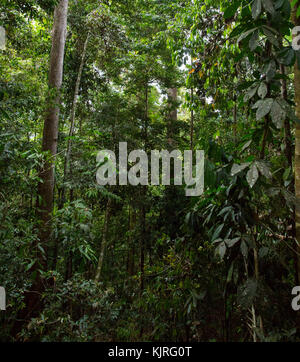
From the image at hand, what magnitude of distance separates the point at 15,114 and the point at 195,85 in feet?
6.26

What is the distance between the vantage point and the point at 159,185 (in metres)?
5.16

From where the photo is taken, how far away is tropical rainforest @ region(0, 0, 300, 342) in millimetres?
1364

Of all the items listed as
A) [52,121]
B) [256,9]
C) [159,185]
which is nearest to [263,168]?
[256,9]

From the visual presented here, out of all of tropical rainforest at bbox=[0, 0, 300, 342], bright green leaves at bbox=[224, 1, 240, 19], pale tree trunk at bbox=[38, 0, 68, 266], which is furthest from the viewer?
pale tree trunk at bbox=[38, 0, 68, 266]

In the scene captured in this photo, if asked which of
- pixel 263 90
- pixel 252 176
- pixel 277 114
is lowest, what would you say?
pixel 252 176

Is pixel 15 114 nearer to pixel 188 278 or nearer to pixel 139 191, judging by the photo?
pixel 188 278

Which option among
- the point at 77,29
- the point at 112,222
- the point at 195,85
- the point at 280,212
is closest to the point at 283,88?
the point at 280,212

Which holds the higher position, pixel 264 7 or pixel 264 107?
pixel 264 7

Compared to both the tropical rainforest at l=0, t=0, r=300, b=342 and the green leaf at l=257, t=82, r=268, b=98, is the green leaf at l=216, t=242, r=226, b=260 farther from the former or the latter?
the green leaf at l=257, t=82, r=268, b=98

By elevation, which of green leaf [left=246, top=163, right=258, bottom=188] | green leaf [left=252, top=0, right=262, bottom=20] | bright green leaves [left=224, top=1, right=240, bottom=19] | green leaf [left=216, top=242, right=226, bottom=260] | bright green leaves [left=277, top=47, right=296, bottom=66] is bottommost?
green leaf [left=216, top=242, right=226, bottom=260]

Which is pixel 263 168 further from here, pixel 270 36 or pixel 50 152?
pixel 50 152

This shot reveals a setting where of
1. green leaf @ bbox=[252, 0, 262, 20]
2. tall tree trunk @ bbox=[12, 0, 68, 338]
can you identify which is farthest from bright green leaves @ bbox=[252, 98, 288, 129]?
tall tree trunk @ bbox=[12, 0, 68, 338]

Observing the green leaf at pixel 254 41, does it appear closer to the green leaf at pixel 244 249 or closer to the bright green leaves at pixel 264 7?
the bright green leaves at pixel 264 7

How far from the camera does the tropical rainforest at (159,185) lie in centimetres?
136
